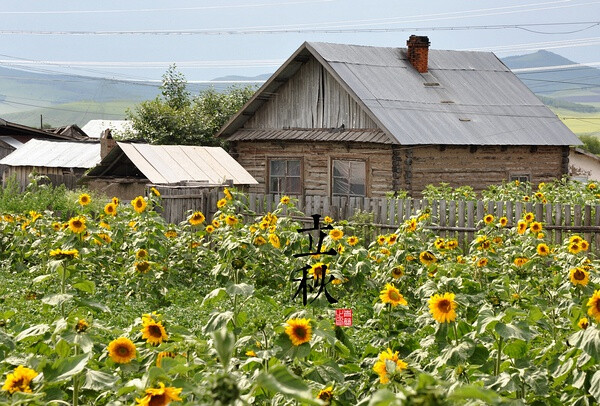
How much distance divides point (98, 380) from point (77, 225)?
6.43m

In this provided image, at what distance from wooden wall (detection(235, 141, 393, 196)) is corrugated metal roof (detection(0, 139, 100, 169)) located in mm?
7667

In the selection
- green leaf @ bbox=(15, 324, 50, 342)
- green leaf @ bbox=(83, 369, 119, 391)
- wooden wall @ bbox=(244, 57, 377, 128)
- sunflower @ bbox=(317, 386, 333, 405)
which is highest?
wooden wall @ bbox=(244, 57, 377, 128)

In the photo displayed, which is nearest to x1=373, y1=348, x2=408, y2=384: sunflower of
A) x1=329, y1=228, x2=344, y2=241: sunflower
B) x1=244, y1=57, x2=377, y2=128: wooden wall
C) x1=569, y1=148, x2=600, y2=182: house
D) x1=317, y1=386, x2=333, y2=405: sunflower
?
x1=317, y1=386, x2=333, y2=405: sunflower

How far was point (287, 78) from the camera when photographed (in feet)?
81.7

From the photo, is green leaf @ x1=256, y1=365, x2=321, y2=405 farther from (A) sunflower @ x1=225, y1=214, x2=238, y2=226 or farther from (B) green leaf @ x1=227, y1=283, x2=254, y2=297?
(A) sunflower @ x1=225, y1=214, x2=238, y2=226

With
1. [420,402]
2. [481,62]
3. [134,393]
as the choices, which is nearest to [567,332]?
[134,393]

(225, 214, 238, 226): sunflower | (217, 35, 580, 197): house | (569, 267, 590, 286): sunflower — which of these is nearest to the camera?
(569, 267, 590, 286): sunflower

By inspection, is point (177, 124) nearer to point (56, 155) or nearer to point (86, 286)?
point (56, 155)

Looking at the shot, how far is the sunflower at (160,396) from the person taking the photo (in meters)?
3.24

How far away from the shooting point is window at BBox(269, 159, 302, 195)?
2489 centimetres

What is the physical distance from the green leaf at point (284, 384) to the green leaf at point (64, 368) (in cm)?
112

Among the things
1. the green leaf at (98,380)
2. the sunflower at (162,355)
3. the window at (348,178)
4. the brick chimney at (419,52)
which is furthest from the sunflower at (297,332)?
the brick chimney at (419,52)

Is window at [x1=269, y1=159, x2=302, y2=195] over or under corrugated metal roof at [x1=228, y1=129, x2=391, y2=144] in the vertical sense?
under

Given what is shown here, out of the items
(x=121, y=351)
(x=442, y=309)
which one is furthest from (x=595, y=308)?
(x=121, y=351)
